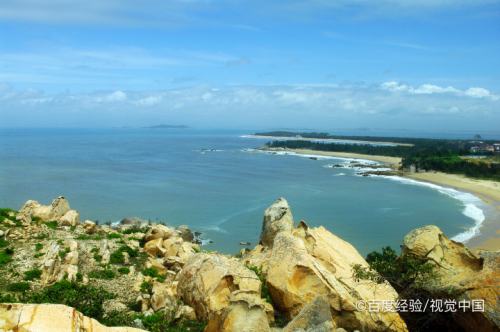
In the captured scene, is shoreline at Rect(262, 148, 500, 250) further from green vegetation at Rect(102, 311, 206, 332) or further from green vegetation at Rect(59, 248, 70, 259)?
green vegetation at Rect(102, 311, 206, 332)

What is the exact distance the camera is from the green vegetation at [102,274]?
54.0 ft

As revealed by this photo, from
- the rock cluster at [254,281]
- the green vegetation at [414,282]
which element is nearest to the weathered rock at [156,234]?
the rock cluster at [254,281]

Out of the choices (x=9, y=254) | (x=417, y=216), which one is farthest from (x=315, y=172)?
(x=9, y=254)

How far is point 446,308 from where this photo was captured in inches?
384

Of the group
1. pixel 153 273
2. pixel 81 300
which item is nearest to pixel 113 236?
pixel 153 273

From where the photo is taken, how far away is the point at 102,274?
16641 millimetres

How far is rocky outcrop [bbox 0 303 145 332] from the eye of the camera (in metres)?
6.32

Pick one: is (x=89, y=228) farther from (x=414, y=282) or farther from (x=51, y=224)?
(x=414, y=282)

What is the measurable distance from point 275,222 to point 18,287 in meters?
10.3

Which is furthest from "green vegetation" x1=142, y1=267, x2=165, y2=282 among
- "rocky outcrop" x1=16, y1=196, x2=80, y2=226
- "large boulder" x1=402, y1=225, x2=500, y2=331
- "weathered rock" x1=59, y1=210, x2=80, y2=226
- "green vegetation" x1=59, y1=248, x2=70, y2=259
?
"large boulder" x1=402, y1=225, x2=500, y2=331

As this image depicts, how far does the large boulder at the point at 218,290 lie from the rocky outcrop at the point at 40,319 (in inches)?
123

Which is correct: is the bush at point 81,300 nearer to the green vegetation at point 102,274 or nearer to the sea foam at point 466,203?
the green vegetation at point 102,274

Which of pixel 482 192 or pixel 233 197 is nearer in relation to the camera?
pixel 233 197

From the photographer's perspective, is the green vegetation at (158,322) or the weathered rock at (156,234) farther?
the weathered rock at (156,234)
